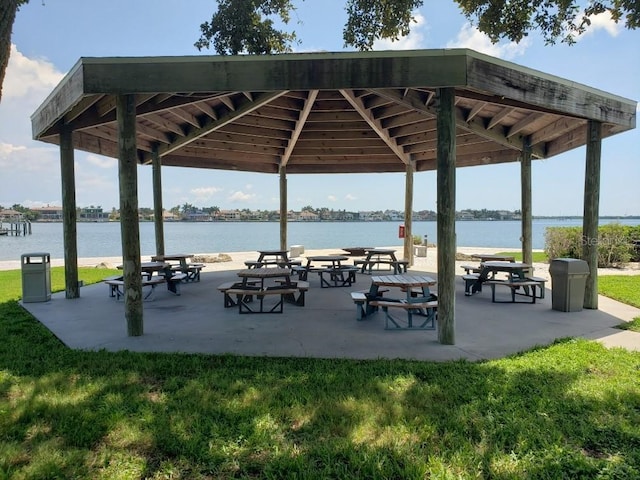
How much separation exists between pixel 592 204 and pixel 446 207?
3.52 meters

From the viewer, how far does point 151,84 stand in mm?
4559

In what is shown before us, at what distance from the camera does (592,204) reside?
657 centimetres

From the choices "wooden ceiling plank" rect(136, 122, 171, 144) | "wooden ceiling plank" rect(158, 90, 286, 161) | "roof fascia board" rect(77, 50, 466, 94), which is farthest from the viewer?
"wooden ceiling plank" rect(136, 122, 171, 144)

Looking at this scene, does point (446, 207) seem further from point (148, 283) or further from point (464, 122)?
point (148, 283)

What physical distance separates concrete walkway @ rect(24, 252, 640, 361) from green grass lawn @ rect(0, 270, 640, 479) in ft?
1.41

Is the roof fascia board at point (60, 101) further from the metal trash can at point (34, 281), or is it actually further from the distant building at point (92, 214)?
the distant building at point (92, 214)

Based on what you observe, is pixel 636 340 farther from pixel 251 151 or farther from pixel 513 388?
pixel 251 151

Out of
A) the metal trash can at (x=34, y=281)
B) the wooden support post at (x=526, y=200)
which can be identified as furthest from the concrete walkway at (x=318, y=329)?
the wooden support post at (x=526, y=200)

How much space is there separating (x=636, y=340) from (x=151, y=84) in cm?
634

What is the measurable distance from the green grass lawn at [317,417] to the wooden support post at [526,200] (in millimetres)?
6152

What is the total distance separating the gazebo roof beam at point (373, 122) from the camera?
731cm

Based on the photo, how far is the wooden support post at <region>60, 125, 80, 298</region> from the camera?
24.7ft

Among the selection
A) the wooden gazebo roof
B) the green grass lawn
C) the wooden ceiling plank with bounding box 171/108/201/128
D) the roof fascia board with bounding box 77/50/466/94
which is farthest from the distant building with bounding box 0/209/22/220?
the green grass lawn

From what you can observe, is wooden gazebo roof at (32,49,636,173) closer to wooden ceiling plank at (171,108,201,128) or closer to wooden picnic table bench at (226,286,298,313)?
wooden ceiling plank at (171,108,201,128)
